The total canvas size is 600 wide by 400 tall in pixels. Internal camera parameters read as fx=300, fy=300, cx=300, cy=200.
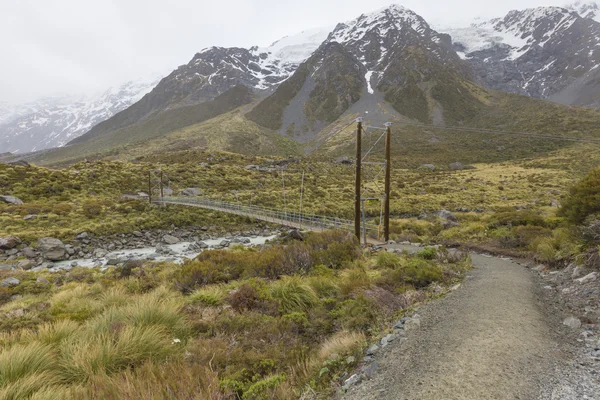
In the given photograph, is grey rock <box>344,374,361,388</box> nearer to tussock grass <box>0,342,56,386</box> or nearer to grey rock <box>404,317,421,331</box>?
grey rock <box>404,317,421,331</box>

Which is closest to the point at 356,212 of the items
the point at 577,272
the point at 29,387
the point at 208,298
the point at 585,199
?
the point at 577,272

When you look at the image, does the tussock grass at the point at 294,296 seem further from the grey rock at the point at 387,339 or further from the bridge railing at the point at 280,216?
the bridge railing at the point at 280,216

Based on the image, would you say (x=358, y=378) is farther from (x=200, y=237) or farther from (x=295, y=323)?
(x=200, y=237)

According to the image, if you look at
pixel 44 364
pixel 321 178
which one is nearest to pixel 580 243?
pixel 44 364

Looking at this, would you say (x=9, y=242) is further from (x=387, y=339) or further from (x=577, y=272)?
(x=577, y=272)

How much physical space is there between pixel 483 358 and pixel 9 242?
29.6 metres

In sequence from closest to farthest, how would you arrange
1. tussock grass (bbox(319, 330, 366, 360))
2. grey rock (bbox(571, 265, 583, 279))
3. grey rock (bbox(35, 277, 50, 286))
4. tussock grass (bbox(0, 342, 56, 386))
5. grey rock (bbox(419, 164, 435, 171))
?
tussock grass (bbox(0, 342, 56, 386)) < tussock grass (bbox(319, 330, 366, 360)) < grey rock (bbox(571, 265, 583, 279)) < grey rock (bbox(35, 277, 50, 286)) < grey rock (bbox(419, 164, 435, 171))

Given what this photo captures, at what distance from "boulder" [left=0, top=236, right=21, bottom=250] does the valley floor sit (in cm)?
2828

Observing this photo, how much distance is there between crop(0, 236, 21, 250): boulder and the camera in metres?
21.6

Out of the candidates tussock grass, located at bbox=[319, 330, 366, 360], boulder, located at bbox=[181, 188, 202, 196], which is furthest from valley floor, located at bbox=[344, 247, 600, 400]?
boulder, located at bbox=[181, 188, 202, 196]

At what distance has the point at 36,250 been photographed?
2175 centimetres

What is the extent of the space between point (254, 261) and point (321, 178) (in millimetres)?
50033

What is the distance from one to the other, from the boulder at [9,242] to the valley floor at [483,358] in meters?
28.3

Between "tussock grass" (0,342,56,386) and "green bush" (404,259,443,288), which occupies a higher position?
"tussock grass" (0,342,56,386)
